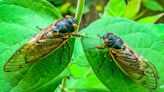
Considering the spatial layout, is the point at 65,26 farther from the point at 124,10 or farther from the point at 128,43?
the point at 124,10

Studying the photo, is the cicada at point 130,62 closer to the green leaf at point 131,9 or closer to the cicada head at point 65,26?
the cicada head at point 65,26

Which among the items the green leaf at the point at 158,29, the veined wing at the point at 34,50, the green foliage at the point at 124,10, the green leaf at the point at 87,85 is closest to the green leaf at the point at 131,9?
the green foliage at the point at 124,10

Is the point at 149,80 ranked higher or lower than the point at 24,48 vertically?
lower

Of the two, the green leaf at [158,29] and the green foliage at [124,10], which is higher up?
the green foliage at [124,10]

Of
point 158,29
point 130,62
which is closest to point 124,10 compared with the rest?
point 158,29

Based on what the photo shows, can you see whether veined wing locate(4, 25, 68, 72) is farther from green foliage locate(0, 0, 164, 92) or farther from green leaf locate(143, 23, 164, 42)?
green leaf locate(143, 23, 164, 42)

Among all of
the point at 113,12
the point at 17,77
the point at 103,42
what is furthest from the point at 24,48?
the point at 113,12

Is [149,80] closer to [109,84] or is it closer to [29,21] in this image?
[109,84]
